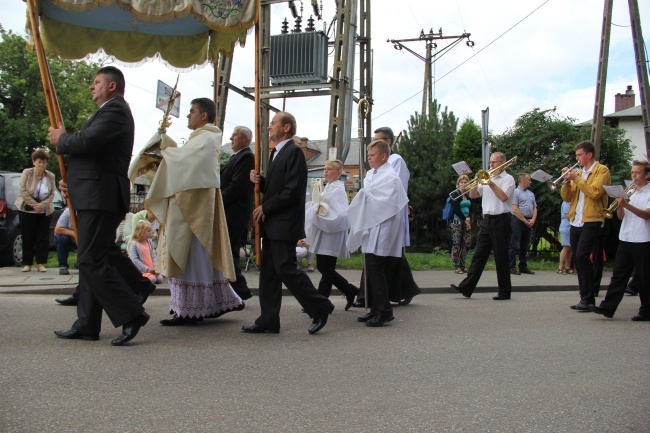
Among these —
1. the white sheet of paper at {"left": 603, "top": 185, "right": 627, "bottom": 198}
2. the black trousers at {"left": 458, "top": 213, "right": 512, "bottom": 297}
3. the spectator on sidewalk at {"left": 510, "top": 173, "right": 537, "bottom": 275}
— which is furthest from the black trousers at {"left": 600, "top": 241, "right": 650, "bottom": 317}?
the spectator on sidewalk at {"left": 510, "top": 173, "right": 537, "bottom": 275}

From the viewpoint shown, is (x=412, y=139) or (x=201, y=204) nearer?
(x=201, y=204)

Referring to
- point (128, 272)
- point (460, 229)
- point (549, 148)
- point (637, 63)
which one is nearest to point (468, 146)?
point (549, 148)

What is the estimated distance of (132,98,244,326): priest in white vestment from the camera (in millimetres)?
6586

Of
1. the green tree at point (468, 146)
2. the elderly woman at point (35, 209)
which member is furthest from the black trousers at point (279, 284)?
the green tree at point (468, 146)

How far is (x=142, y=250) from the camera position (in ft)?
33.4

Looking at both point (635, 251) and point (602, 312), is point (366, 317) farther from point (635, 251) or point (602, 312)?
point (635, 251)

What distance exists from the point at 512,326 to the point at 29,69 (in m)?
39.9

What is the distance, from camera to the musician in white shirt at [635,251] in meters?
7.88

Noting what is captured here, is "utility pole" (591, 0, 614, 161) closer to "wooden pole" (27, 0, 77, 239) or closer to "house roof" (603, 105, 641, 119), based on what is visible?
"wooden pole" (27, 0, 77, 239)

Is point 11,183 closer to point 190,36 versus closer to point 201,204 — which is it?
point 190,36

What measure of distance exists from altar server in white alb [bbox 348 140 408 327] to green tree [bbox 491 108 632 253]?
10775mm

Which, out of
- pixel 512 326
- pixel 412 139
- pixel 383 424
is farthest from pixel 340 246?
pixel 412 139

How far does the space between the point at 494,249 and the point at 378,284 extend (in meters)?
3.25

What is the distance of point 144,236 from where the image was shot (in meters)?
10.2
